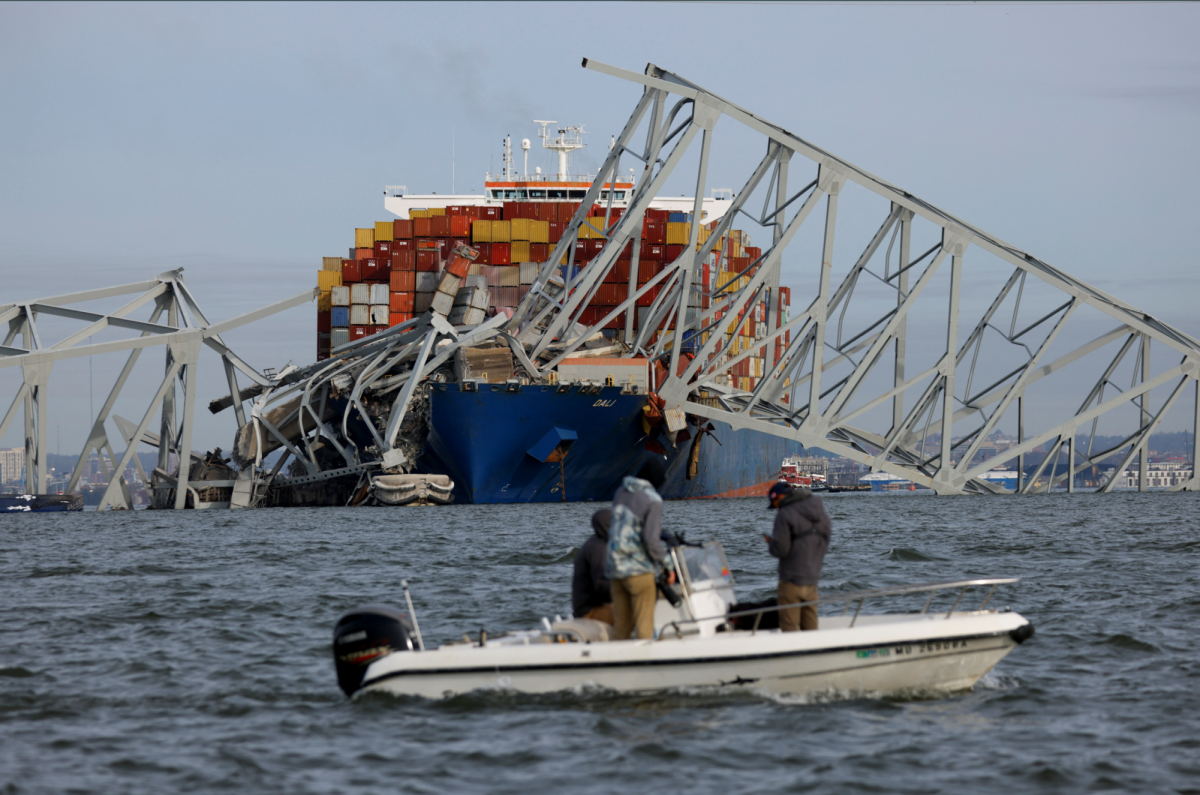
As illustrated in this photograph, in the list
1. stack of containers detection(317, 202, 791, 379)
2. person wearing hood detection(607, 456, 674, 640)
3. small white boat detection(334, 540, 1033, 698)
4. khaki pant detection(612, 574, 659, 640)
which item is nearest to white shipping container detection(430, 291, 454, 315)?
stack of containers detection(317, 202, 791, 379)

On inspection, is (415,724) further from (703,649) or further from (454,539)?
(454,539)

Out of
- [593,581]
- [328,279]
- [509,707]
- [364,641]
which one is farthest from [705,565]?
[328,279]

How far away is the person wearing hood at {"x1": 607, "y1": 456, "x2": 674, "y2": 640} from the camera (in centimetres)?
955

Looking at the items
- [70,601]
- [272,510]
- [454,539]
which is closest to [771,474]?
[272,510]

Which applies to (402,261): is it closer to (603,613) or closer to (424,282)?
(424,282)

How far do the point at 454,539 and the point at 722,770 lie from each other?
788 inches

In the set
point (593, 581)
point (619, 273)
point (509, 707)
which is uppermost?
point (619, 273)

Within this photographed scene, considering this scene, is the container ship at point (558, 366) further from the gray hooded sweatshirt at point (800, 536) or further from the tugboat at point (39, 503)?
the gray hooded sweatshirt at point (800, 536)

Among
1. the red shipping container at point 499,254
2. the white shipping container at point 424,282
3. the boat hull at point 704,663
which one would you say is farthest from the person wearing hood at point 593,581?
the red shipping container at point 499,254

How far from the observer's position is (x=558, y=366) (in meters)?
48.1

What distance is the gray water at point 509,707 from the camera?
8422 millimetres

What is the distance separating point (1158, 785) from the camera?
815 cm

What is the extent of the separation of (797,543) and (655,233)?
48.2 m

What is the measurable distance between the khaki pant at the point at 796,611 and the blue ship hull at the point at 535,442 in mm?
32151
